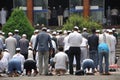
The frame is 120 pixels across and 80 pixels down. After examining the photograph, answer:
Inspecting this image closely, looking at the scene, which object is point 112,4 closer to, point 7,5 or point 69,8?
point 69,8

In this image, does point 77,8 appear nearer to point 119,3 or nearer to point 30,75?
point 119,3

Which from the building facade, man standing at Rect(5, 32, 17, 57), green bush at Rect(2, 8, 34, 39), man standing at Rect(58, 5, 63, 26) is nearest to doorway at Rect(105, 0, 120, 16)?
the building facade

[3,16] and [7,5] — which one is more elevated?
[7,5]

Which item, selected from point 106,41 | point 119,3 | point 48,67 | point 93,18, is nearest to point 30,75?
point 48,67

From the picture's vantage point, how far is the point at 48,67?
86.8 feet

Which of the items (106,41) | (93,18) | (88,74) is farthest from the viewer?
(93,18)

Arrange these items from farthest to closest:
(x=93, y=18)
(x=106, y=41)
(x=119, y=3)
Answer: (x=119, y=3) < (x=93, y=18) < (x=106, y=41)

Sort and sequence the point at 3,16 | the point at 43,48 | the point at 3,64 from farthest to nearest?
the point at 3,16
the point at 3,64
the point at 43,48

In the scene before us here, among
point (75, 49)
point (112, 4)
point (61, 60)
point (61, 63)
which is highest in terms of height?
point (75, 49)

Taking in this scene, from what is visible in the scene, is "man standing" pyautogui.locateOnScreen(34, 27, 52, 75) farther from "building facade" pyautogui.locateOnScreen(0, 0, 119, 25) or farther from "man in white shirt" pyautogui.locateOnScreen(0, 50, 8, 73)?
"building facade" pyautogui.locateOnScreen(0, 0, 119, 25)

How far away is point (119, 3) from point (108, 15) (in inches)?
132

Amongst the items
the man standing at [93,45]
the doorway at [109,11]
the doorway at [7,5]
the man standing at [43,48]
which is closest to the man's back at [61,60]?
the man standing at [43,48]

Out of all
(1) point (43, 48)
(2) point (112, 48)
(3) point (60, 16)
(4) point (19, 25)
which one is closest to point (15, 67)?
(1) point (43, 48)

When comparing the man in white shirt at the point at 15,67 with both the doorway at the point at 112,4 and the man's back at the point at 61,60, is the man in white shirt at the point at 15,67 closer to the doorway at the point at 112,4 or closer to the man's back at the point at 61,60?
the man's back at the point at 61,60
